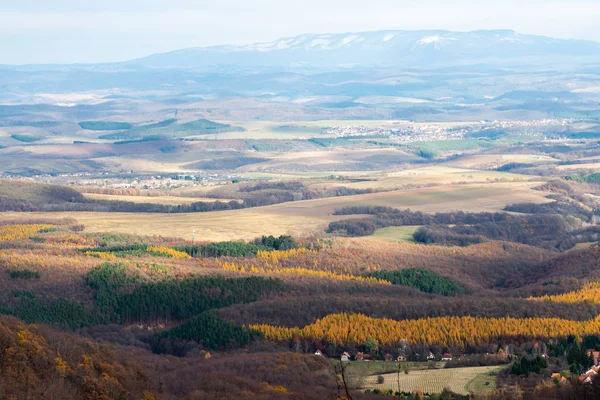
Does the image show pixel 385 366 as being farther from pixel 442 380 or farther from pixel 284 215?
pixel 284 215

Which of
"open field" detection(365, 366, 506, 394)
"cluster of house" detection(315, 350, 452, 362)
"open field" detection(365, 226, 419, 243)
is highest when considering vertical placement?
"open field" detection(365, 366, 506, 394)

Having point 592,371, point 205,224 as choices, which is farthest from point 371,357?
point 205,224

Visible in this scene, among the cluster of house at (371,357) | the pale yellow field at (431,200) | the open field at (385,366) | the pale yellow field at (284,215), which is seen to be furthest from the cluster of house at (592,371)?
the pale yellow field at (431,200)

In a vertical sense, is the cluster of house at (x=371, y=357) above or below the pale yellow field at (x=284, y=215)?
above

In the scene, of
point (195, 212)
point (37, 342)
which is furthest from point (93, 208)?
point (37, 342)

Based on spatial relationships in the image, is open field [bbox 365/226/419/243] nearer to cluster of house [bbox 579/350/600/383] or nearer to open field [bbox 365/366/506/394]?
cluster of house [bbox 579/350/600/383]

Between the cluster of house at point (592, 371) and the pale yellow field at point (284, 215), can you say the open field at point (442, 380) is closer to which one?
the cluster of house at point (592, 371)

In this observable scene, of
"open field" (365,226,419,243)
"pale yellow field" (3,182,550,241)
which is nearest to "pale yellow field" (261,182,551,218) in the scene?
"pale yellow field" (3,182,550,241)
